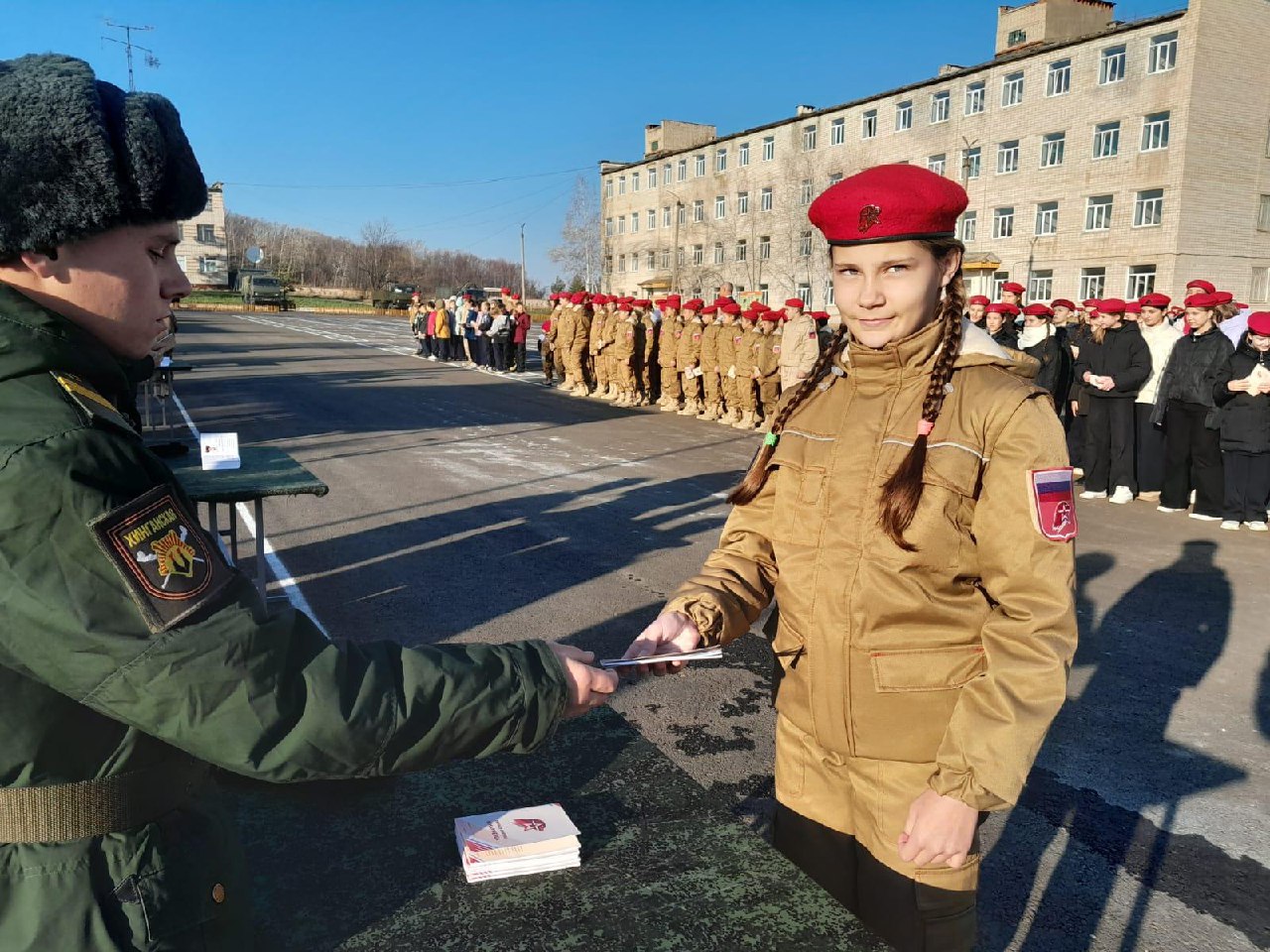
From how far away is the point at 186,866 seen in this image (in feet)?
4.12

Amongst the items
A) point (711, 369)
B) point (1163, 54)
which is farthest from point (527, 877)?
point (1163, 54)

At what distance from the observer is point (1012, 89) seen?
139ft

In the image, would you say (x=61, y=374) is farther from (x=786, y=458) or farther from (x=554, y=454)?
(x=554, y=454)

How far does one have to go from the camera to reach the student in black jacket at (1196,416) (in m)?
9.30

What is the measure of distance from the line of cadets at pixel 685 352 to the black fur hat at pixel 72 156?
12508 millimetres

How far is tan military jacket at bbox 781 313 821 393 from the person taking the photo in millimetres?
13836

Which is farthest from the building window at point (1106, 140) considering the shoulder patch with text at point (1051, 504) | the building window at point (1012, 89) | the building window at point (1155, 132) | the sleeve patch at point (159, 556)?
the sleeve patch at point (159, 556)

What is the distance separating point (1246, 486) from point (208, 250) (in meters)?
89.3

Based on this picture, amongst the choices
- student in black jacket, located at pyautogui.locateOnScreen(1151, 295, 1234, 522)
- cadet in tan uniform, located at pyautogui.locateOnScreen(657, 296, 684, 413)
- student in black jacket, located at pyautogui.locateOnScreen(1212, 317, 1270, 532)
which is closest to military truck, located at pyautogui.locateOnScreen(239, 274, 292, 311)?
cadet in tan uniform, located at pyautogui.locateOnScreen(657, 296, 684, 413)

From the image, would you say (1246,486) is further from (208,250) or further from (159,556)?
(208,250)

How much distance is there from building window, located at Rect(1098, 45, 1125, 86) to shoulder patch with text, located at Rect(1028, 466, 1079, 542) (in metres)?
43.9

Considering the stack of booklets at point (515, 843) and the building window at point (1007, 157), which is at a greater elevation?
the building window at point (1007, 157)

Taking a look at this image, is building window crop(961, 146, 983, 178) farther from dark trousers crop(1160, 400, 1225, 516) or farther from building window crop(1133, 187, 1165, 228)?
dark trousers crop(1160, 400, 1225, 516)

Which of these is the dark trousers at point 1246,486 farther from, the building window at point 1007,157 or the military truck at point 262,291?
the military truck at point 262,291
